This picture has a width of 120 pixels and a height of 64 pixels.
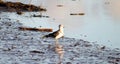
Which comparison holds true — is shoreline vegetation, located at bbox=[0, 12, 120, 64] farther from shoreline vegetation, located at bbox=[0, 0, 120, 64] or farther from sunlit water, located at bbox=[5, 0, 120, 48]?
sunlit water, located at bbox=[5, 0, 120, 48]

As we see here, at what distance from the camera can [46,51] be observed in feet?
52.5

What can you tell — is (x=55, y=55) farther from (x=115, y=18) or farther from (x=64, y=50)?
(x=115, y=18)

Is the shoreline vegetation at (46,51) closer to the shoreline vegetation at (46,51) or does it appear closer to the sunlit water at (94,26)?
the shoreline vegetation at (46,51)

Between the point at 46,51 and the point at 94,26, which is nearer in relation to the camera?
the point at 46,51

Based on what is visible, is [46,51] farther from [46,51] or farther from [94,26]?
[94,26]

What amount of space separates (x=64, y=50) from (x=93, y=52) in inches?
43.1

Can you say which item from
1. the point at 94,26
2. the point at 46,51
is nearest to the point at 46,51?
the point at 46,51

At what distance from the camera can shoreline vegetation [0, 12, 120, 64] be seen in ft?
46.6

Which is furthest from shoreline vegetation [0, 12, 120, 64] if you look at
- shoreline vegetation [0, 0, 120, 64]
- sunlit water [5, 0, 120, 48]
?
sunlit water [5, 0, 120, 48]

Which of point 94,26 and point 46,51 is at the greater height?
point 46,51

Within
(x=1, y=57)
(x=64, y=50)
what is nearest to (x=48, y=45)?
(x=64, y=50)

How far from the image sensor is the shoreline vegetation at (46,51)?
1420 cm

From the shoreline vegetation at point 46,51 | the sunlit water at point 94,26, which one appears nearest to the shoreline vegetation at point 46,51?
the shoreline vegetation at point 46,51

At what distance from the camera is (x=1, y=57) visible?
564 inches
